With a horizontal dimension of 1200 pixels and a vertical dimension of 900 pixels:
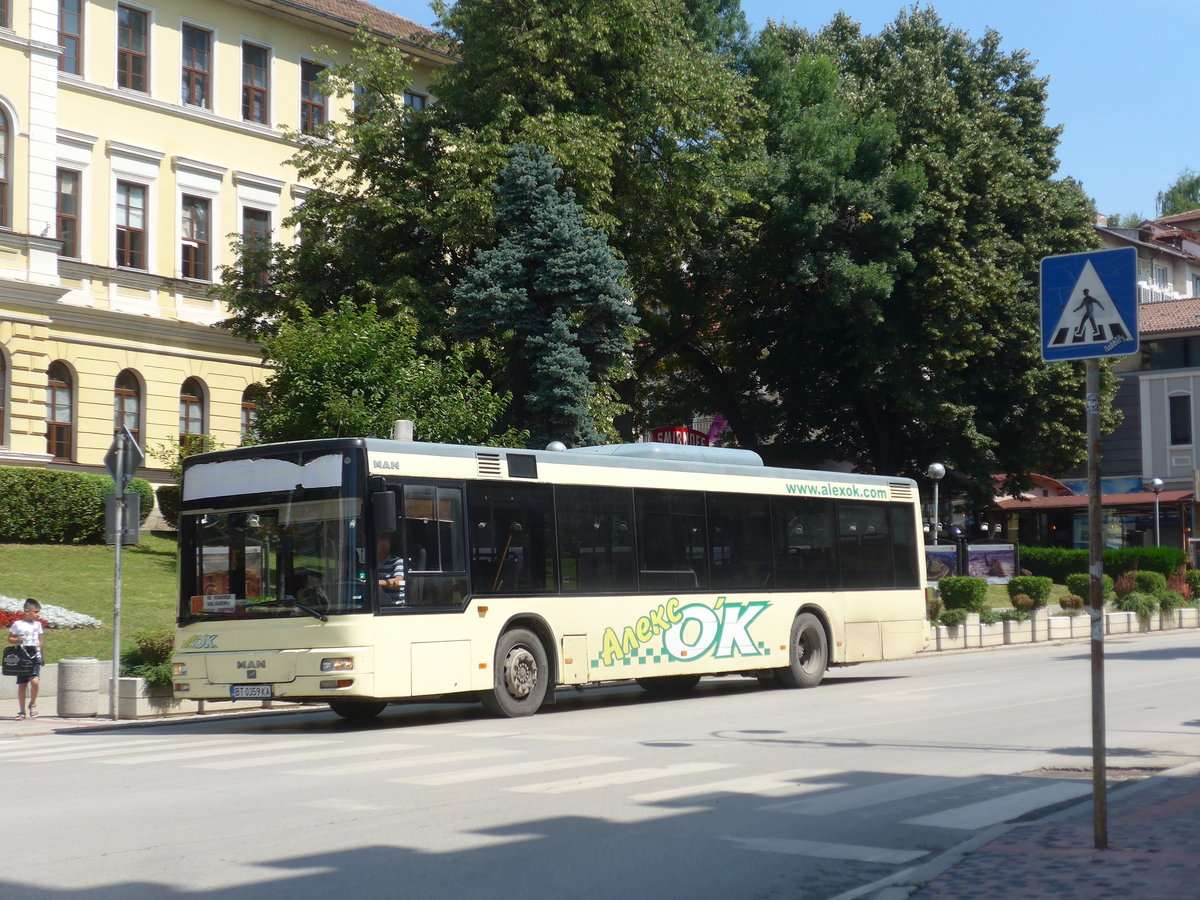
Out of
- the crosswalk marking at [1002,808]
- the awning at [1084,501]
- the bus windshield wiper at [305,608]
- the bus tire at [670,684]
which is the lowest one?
the bus tire at [670,684]

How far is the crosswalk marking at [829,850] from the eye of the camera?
8.41 m

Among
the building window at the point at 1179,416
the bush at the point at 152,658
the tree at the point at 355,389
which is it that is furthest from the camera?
the building window at the point at 1179,416

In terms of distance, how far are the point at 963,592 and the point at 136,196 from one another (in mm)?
25498

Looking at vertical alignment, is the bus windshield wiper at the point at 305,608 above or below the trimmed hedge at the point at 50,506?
below

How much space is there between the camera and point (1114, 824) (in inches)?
349

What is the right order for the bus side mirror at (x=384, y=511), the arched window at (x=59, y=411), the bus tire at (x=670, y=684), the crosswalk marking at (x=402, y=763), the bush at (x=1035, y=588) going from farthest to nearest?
the bush at (x=1035, y=588), the arched window at (x=59, y=411), the bus tire at (x=670, y=684), the bus side mirror at (x=384, y=511), the crosswalk marking at (x=402, y=763)

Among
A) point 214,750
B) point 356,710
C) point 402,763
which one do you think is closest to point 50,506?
point 356,710

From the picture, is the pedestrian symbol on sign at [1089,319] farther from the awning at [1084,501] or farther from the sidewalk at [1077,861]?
the awning at [1084,501]

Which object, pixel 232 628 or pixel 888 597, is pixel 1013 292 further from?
pixel 232 628

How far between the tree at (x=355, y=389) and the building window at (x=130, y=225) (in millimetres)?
16732

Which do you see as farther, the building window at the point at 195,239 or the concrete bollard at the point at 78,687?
the building window at the point at 195,239

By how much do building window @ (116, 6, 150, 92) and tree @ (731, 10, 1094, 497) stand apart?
60.7ft

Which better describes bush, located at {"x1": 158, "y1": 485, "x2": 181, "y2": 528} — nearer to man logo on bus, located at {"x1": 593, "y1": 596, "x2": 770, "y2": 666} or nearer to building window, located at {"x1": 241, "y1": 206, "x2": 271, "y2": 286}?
building window, located at {"x1": 241, "y1": 206, "x2": 271, "y2": 286}

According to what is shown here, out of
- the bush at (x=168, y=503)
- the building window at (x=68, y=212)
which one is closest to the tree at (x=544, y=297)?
the bush at (x=168, y=503)
